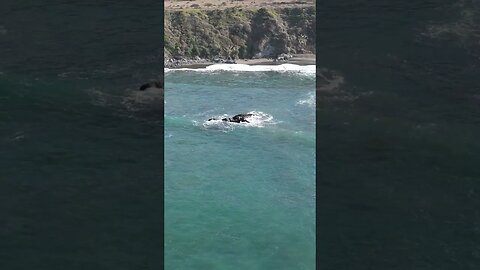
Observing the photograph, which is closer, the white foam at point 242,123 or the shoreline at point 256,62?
the white foam at point 242,123

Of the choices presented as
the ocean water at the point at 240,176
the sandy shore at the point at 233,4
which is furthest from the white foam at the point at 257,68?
the sandy shore at the point at 233,4
